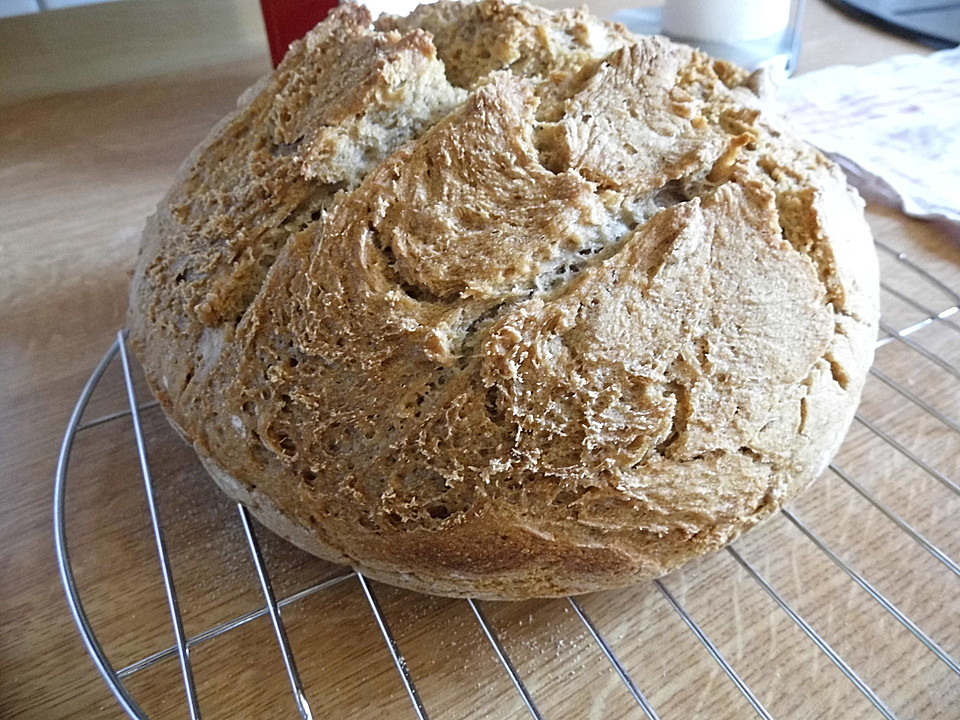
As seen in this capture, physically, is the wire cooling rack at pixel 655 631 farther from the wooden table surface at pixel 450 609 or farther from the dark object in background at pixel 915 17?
the dark object in background at pixel 915 17

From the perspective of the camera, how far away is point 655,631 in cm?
88

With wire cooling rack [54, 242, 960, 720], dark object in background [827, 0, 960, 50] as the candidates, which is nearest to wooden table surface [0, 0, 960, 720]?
wire cooling rack [54, 242, 960, 720]

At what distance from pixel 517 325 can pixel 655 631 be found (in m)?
0.41

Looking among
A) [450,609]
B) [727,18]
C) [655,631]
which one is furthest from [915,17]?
[450,609]

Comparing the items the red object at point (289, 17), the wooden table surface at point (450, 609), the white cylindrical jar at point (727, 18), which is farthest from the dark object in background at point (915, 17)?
the red object at point (289, 17)

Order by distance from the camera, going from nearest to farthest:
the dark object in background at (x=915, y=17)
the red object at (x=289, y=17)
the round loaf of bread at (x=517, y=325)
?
the round loaf of bread at (x=517, y=325) → the red object at (x=289, y=17) → the dark object in background at (x=915, y=17)

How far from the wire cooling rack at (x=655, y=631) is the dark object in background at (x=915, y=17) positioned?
5.07 feet

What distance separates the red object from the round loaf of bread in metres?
1.02

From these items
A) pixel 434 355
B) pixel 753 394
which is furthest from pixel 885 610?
pixel 434 355

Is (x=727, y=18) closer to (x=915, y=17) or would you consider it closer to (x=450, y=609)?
(x=915, y=17)

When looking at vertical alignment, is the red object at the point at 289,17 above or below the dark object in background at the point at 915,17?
above

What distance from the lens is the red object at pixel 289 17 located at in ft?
5.81

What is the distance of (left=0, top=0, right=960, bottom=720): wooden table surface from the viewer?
0.83 m

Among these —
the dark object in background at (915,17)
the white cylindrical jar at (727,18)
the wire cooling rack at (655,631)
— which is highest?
the white cylindrical jar at (727,18)
